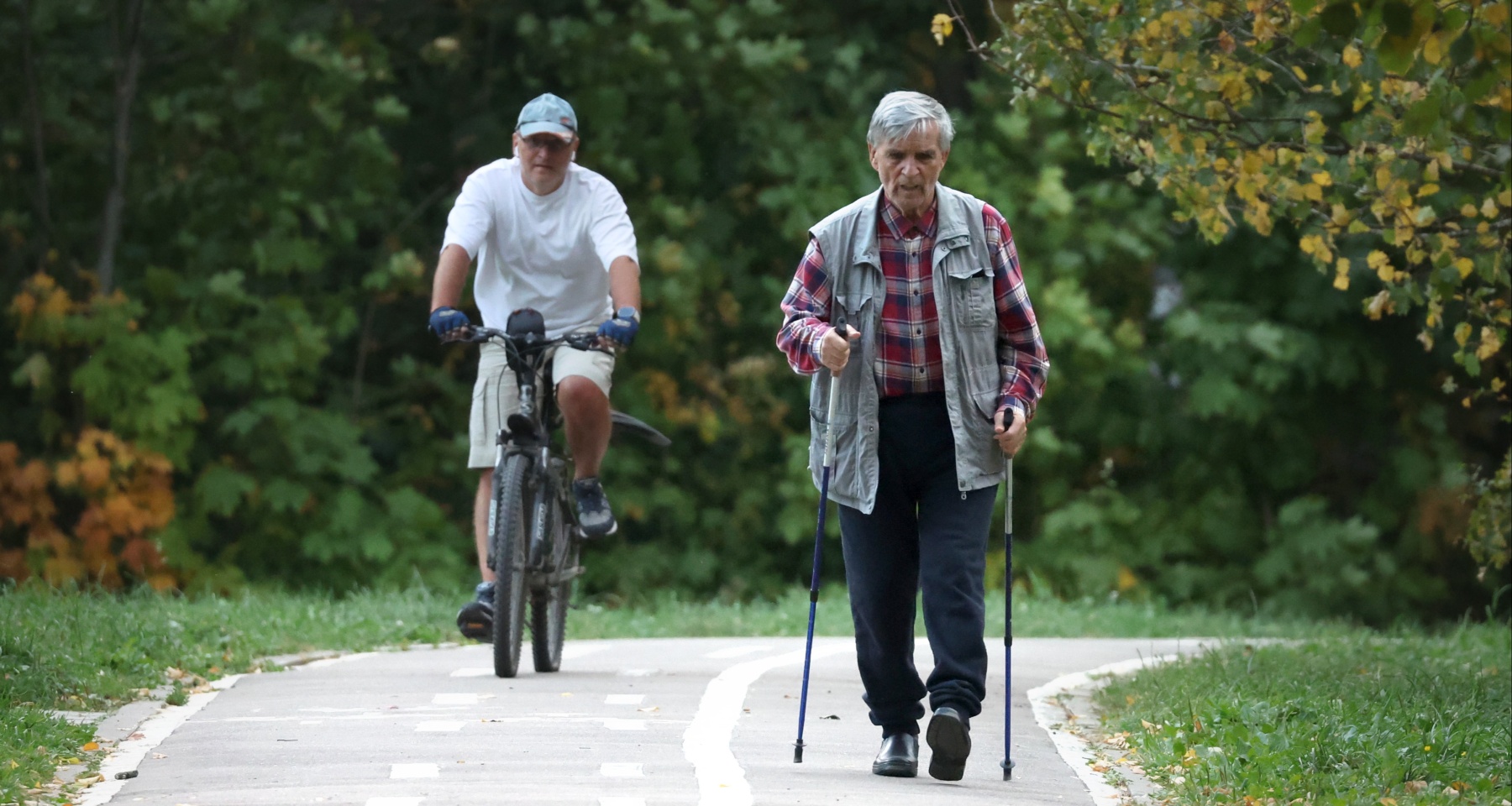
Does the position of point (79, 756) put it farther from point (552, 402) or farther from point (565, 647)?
point (565, 647)

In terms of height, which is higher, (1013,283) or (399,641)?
(1013,283)

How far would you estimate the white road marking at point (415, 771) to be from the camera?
20.2ft

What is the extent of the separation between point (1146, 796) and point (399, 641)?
17.0 ft

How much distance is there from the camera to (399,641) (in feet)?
35.2

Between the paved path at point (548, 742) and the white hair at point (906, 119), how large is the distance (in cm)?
177

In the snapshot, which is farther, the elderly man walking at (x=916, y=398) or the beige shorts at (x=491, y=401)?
the beige shorts at (x=491, y=401)

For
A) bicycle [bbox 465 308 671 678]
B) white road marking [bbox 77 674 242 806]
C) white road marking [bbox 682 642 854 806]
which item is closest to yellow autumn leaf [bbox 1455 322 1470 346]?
white road marking [bbox 682 642 854 806]

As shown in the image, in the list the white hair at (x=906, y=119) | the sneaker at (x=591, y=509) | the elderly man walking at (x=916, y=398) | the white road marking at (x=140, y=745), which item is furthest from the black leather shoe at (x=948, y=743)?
the sneaker at (x=591, y=509)

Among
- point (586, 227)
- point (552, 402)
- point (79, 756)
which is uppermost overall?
point (586, 227)

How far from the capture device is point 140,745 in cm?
680

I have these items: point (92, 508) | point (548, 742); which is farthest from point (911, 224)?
point (92, 508)

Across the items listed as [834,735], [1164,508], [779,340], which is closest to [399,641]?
[834,735]

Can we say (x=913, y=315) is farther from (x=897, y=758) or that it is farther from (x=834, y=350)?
(x=897, y=758)

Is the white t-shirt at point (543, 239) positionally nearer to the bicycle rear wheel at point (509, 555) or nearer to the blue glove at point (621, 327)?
the blue glove at point (621, 327)
